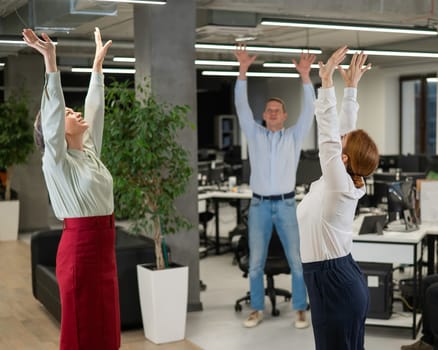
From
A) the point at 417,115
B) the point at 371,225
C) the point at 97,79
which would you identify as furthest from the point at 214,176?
the point at 97,79

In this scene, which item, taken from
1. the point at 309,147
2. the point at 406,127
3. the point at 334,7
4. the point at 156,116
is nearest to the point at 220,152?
the point at 309,147

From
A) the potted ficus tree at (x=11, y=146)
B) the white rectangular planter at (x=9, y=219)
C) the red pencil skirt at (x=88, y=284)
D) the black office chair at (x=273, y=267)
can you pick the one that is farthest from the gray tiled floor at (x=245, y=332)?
the white rectangular planter at (x=9, y=219)

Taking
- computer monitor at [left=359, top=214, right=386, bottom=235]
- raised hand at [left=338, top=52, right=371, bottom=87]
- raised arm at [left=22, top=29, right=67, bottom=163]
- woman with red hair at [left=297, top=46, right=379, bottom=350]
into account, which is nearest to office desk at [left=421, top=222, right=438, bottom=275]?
computer monitor at [left=359, top=214, right=386, bottom=235]

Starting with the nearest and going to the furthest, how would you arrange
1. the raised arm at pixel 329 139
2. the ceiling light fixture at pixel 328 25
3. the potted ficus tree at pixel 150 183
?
the raised arm at pixel 329 139 → the potted ficus tree at pixel 150 183 → the ceiling light fixture at pixel 328 25

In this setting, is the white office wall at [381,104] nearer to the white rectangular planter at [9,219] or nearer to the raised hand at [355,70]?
the white rectangular planter at [9,219]

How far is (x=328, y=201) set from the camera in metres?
3.28

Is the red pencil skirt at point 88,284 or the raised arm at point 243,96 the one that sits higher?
the raised arm at point 243,96

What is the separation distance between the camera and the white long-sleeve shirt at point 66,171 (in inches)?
130

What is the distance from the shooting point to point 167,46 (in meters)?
6.75

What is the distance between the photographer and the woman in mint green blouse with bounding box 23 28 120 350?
3492 mm

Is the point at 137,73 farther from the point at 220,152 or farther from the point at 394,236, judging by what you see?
the point at 220,152

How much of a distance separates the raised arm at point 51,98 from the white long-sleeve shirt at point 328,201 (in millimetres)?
1136

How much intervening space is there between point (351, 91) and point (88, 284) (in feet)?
5.43

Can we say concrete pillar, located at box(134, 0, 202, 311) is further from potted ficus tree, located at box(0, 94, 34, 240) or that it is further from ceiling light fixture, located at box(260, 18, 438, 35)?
potted ficus tree, located at box(0, 94, 34, 240)
